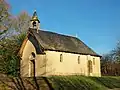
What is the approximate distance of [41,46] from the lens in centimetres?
4056

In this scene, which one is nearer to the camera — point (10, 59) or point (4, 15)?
point (4, 15)

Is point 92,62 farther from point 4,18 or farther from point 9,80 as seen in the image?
point 9,80

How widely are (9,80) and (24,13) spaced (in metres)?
36.8

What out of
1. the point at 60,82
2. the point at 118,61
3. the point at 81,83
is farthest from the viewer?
the point at 118,61

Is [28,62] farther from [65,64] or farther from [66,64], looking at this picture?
[66,64]

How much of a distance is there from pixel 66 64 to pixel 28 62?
6.83m

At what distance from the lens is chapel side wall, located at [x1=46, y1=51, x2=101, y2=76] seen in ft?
136

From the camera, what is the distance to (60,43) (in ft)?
150

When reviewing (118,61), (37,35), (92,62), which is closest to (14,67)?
(37,35)

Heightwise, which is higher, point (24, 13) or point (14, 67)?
point (24, 13)

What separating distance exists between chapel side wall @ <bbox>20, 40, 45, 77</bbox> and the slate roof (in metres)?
2.12

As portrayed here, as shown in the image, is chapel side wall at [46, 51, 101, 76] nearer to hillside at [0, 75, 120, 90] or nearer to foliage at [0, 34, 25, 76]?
hillside at [0, 75, 120, 90]

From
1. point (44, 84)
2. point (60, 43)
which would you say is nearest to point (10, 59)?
point (60, 43)

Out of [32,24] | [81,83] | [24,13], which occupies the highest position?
[24,13]
